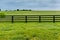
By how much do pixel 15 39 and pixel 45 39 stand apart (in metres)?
2.13

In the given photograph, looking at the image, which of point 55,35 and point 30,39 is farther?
point 55,35

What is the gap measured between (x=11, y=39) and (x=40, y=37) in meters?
2.15

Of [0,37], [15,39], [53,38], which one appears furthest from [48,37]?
[0,37]

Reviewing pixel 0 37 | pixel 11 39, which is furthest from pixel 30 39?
pixel 0 37

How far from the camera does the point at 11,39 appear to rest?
14.5 metres

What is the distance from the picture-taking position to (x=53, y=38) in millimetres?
15039

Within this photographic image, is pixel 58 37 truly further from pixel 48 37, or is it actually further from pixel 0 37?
pixel 0 37

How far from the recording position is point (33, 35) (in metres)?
15.8

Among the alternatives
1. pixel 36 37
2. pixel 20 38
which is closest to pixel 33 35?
pixel 36 37

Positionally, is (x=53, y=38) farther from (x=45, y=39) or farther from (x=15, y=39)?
(x=15, y=39)

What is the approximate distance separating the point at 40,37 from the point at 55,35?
149 cm

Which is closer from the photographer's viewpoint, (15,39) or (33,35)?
(15,39)

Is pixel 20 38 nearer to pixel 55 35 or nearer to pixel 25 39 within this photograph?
pixel 25 39

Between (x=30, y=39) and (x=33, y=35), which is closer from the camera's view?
(x=30, y=39)
